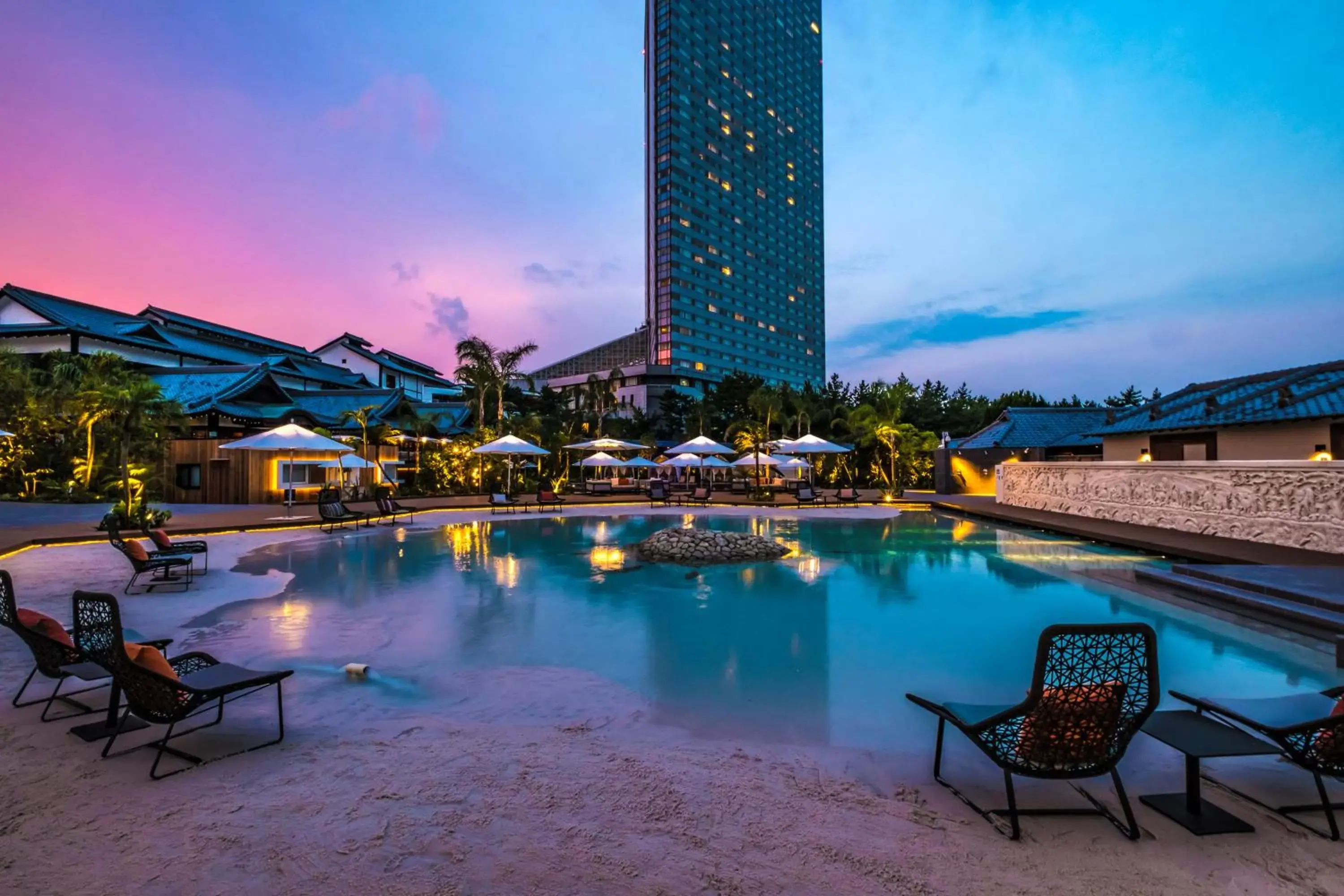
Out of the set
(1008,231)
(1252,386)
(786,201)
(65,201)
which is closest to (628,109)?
(786,201)

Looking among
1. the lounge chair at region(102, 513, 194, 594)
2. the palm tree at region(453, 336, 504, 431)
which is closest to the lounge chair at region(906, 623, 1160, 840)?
the lounge chair at region(102, 513, 194, 594)

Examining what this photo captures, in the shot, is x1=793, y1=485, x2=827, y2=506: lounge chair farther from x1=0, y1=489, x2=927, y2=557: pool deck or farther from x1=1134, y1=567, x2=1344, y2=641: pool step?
x1=1134, y1=567, x2=1344, y2=641: pool step

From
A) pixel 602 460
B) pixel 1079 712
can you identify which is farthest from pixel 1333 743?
pixel 602 460

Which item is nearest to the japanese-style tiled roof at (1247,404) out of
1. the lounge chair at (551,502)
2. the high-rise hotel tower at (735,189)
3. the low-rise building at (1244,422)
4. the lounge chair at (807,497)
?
the low-rise building at (1244,422)

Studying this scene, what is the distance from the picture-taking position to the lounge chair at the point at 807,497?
842 inches

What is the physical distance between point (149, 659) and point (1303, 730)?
5.29 metres

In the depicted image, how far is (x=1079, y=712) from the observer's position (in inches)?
98.3

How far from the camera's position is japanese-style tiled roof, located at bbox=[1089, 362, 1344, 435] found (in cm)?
1368

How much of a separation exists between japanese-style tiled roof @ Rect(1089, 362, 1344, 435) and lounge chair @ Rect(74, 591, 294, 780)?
19.0 meters

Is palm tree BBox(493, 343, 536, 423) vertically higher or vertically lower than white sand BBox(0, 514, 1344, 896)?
higher

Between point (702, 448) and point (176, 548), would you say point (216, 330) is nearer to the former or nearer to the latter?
point (702, 448)

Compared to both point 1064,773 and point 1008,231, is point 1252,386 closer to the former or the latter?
point 1064,773

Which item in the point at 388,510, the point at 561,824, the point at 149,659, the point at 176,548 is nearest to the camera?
the point at 561,824

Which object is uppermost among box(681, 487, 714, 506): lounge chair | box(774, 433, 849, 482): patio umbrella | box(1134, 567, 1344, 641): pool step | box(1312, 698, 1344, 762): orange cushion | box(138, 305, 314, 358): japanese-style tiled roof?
box(138, 305, 314, 358): japanese-style tiled roof
